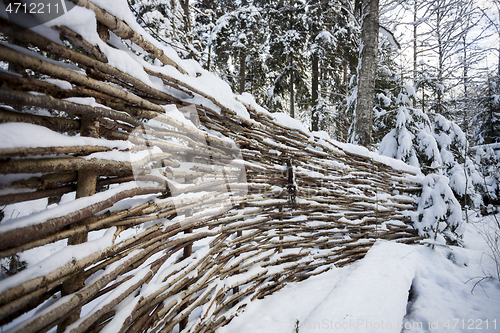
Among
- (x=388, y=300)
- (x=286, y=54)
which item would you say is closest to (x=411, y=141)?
(x=388, y=300)

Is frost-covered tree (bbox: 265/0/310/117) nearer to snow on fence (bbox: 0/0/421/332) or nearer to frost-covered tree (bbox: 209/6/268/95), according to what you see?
frost-covered tree (bbox: 209/6/268/95)

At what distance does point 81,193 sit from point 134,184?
20 cm

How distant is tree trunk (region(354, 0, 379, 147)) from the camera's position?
4.18m

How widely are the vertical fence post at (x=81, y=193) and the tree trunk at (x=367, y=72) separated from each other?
14.3ft

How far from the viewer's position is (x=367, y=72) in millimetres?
4246

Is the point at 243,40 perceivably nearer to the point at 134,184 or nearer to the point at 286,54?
the point at 286,54

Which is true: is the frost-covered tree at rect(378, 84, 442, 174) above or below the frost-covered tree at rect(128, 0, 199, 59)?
below

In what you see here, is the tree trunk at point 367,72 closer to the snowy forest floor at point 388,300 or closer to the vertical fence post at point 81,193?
the snowy forest floor at point 388,300

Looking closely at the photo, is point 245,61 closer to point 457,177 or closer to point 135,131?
point 457,177

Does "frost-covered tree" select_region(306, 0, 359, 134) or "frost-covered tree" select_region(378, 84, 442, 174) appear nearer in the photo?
"frost-covered tree" select_region(378, 84, 442, 174)

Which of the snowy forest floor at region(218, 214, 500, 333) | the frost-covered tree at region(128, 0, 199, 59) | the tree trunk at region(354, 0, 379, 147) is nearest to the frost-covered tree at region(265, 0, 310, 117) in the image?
the frost-covered tree at region(128, 0, 199, 59)

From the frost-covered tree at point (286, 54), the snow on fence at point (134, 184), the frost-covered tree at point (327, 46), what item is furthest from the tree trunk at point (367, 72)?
the frost-covered tree at point (286, 54)

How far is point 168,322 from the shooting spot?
3.99 ft

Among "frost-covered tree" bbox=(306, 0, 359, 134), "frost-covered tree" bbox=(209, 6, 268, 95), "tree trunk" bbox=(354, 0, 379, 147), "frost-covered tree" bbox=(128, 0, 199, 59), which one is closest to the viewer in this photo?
"tree trunk" bbox=(354, 0, 379, 147)
